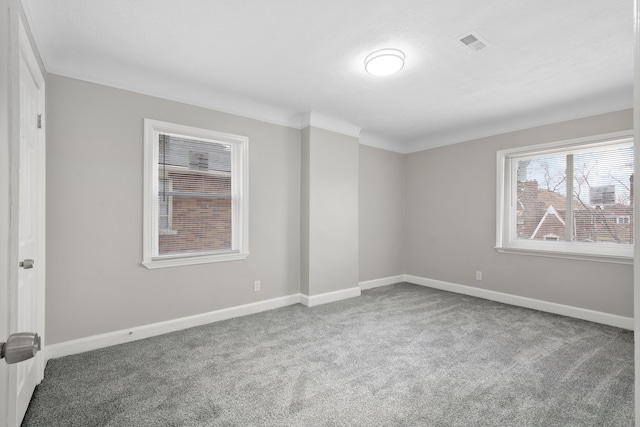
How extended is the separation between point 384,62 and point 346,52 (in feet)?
1.09

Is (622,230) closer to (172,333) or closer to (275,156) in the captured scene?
(275,156)

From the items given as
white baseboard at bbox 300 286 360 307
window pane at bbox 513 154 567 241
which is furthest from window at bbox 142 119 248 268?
window pane at bbox 513 154 567 241

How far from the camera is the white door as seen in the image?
1.85 meters

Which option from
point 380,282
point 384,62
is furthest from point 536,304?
point 384,62

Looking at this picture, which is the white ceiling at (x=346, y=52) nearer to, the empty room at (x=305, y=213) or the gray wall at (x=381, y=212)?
the empty room at (x=305, y=213)

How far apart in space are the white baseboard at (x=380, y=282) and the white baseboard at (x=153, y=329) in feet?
4.72

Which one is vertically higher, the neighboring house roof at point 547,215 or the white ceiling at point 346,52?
the white ceiling at point 346,52

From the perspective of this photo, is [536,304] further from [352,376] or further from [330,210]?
[352,376]

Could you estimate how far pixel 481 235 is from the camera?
4.57 meters

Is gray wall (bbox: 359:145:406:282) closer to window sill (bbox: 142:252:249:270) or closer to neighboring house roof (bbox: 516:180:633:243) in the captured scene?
neighboring house roof (bbox: 516:180:633:243)

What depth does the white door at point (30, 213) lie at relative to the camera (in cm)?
185

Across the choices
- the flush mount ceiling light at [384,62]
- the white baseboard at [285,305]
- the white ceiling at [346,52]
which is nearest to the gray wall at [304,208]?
the white baseboard at [285,305]

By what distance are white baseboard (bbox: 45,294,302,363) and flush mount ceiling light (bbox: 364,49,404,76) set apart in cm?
285

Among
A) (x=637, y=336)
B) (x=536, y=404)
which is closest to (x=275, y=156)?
(x=536, y=404)
